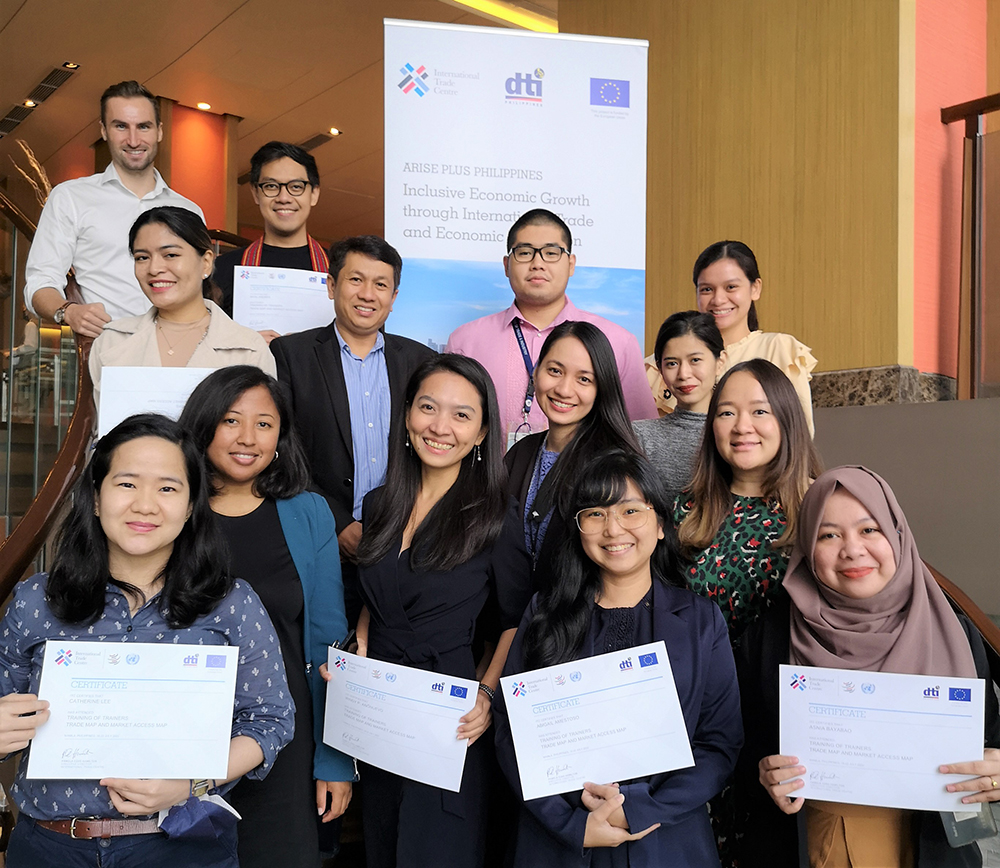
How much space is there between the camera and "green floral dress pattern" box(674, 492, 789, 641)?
232 cm

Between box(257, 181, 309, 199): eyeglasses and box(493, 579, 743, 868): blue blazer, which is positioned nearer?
box(493, 579, 743, 868): blue blazer

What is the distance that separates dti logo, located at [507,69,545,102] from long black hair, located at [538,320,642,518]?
2.00m

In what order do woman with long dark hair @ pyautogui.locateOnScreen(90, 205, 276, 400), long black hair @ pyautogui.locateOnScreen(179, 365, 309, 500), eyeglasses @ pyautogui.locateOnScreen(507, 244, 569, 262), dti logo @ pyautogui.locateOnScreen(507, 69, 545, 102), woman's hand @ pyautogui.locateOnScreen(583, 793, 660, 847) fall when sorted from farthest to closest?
dti logo @ pyautogui.locateOnScreen(507, 69, 545, 102), eyeglasses @ pyautogui.locateOnScreen(507, 244, 569, 262), woman with long dark hair @ pyautogui.locateOnScreen(90, 205, 276, 400), long black hair @ pyautogui.locateOnScreen(179, 365, 309, 500), woman's hand @ pyautogui.locateOnScreen(583, 793, 660, 847)

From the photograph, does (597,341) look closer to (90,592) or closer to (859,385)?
(90,592)

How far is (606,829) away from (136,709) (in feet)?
3.22

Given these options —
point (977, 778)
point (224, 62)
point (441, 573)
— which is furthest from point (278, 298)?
point (224, 62)

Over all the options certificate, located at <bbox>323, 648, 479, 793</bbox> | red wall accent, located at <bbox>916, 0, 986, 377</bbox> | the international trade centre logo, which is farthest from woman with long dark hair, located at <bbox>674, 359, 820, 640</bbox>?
red wall accent, located at <bbox>916, 0, 986, 377</bbox>

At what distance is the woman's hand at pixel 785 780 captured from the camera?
1925 mm

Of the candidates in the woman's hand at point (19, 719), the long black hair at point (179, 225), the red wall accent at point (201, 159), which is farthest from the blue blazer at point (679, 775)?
the red wall accent at point (201, 159)

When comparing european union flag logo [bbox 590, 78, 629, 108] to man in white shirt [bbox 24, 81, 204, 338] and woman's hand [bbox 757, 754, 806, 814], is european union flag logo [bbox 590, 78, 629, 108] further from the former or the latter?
woman's hand [bbox 757, 754, 806, 814]

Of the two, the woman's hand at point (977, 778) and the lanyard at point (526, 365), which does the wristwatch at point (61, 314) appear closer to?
the lanyard at point (526, 365)

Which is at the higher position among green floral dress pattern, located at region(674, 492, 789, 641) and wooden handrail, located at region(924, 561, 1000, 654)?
green floral dress pattern, located at region(674, 492, 789, 641)

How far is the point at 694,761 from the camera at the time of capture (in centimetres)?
198

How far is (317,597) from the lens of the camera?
2.41 meters
